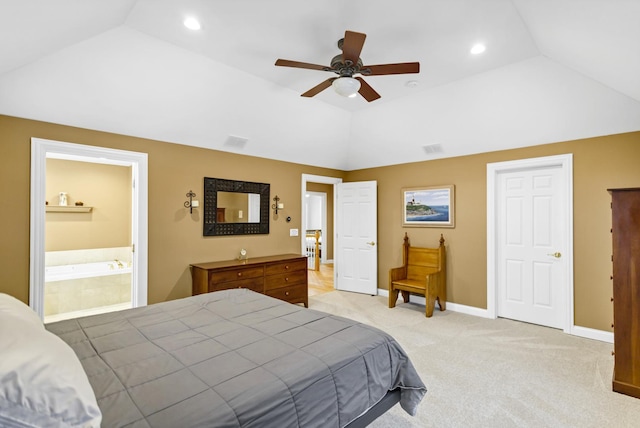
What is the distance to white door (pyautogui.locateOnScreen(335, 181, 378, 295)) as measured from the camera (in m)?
5.72

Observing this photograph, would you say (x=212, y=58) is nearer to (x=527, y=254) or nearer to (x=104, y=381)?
(x=104, y=381)

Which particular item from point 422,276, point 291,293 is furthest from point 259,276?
point 422,276

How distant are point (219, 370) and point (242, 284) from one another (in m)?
2.68

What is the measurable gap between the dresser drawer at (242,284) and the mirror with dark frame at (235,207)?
2.65ft

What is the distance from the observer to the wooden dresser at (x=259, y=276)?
386cm

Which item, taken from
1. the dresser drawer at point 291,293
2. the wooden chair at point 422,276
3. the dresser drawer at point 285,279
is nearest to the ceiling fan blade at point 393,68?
the wooden chair at point 422,276

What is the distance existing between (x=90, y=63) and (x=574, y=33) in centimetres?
405

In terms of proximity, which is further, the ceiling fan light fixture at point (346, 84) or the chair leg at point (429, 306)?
the chair leg at point (429, 306)

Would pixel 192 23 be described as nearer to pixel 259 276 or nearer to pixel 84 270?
pixel 259 276

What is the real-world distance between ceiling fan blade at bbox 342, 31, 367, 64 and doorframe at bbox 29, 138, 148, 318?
8.98ft

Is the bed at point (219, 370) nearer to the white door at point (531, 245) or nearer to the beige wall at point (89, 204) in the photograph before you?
the white door at point (531, 245)

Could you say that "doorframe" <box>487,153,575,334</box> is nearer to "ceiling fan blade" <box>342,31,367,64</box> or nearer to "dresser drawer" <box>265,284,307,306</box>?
"dresser drawer" <box>265,284,307,306</box>

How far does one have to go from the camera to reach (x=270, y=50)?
3088mm

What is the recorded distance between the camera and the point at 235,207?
4.66 meters
